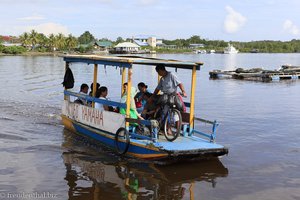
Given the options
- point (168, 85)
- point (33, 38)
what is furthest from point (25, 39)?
point (168, 85)

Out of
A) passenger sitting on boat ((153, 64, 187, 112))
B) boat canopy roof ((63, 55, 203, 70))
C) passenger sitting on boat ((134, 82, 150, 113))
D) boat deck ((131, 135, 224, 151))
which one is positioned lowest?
boat deck ((131, 135, 224, 151))

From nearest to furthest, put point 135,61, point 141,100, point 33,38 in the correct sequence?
point 135,61
point 141,100
point 33,38

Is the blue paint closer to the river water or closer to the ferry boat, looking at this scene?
the ferry boat

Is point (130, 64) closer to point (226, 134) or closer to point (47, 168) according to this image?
point (47, 168)

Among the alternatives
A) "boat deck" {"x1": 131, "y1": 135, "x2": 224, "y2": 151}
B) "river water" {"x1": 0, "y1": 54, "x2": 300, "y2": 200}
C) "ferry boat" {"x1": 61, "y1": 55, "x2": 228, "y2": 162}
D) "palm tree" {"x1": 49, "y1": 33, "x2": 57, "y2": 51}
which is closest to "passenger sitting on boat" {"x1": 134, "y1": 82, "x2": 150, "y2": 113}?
"ferry boat" {"x1": 61, "y1": 55, "x2": 228, "y2": 162}

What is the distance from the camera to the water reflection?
7.89 metres

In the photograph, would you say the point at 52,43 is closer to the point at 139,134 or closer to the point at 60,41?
the point at 60,41

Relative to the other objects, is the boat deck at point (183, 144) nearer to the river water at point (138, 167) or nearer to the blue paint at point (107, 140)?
the blue paint at point (107, 140)

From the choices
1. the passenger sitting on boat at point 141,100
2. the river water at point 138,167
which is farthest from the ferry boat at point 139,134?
the passenger sitting on boat at point 141,100

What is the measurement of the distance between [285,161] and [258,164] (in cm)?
88

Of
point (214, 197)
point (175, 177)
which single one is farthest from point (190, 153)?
point (214, 197)

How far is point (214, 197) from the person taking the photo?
310 inches

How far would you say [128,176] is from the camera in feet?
29.0

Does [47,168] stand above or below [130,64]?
below
